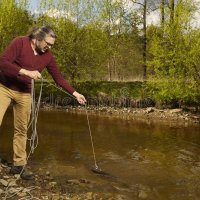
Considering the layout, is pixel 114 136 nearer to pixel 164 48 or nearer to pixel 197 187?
pixel 197 187

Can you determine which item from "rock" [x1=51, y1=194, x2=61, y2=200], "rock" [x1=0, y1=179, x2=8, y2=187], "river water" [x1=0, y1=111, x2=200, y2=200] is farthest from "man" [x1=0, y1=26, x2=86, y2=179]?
"river water" [x1=0, y1=111, x2=200, y2=200]

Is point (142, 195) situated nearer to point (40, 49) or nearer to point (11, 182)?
point (11, 182)

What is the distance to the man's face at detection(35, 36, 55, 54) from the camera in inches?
265

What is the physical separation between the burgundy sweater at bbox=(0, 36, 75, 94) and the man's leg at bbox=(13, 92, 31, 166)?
162 mm

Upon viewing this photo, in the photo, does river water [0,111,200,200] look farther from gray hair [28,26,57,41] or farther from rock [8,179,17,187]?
gray hair [28,26,57,41]

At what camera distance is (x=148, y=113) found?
22547 millimetres

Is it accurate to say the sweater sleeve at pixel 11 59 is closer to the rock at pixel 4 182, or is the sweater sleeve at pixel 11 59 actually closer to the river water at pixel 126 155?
the rock at pixel 4 182

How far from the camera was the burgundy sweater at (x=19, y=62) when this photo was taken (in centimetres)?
656

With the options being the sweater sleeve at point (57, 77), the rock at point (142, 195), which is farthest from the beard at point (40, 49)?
the rock at point (142, 195)

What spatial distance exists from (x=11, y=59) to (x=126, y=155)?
230 inches

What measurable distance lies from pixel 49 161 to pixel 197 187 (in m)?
3.85


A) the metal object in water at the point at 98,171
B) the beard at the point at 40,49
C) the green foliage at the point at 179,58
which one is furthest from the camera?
the green foliage at the point at 179,58

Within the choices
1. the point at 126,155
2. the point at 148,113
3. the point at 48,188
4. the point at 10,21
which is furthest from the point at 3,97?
the point at 10,21

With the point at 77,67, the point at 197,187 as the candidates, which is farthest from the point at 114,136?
the point at 77,67
